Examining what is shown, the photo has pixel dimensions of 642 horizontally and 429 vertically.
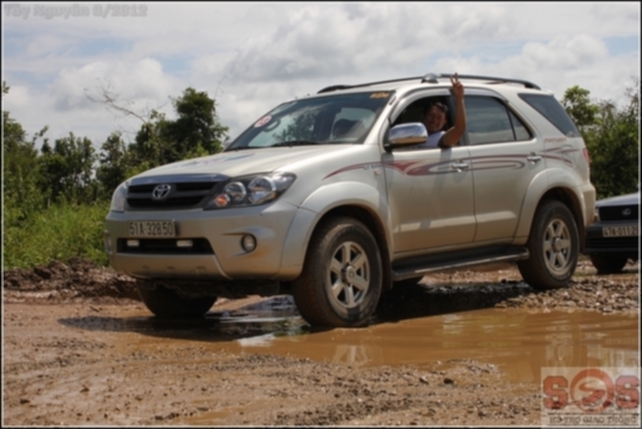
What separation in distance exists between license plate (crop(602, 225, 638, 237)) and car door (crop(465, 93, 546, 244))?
2565 mm

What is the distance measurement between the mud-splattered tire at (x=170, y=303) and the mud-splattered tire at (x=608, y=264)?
518 centimetres

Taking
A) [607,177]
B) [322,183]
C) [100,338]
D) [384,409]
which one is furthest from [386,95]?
[607,177]

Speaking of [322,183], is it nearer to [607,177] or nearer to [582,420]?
[582,420]

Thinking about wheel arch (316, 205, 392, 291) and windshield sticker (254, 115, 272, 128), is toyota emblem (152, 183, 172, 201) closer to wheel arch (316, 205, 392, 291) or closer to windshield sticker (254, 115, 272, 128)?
wheel arch (316, 205, 392, 291)

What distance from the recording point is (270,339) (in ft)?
20.9

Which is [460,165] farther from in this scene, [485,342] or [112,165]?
[112,165]

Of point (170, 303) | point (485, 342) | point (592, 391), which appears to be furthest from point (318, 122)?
point (592, 391)

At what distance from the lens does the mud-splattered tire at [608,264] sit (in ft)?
36.1

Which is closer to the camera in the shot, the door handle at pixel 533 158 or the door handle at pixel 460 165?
the door handle at pixel 460 165

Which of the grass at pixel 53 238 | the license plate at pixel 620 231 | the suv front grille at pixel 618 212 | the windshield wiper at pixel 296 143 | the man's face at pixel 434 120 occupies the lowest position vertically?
the license plate at pixel 620 231

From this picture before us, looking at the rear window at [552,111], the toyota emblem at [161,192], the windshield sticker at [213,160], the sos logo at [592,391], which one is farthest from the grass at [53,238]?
the sos logo at [592,391]

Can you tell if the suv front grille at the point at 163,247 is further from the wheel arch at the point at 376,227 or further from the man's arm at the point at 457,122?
the man's arm at the point at 457,122

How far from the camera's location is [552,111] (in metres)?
8.96

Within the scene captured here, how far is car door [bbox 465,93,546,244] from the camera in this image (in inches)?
311
